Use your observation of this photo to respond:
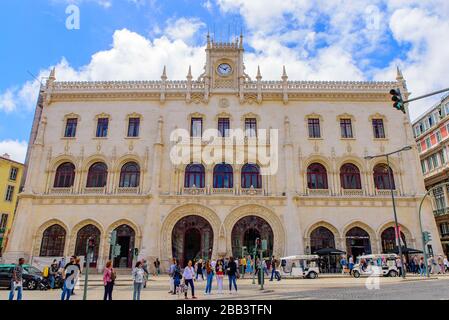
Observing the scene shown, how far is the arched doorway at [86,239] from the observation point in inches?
1181

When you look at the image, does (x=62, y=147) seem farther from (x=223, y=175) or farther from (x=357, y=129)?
(x=357, y=129)

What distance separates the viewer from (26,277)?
61.2 ft

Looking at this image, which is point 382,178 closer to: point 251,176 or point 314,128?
point 314,128

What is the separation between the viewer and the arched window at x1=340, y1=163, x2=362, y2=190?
3181 centimetres

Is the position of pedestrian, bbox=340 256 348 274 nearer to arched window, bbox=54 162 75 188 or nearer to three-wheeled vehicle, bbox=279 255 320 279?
three-wheeled vehicle, bbox=279 255 320 279

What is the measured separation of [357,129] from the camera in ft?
109

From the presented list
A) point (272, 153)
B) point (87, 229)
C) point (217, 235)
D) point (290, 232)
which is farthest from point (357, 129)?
point (87, 229)

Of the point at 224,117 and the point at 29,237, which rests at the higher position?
the point at 224,117

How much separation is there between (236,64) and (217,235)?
18.2 meters

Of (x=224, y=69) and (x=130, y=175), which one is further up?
(x=224, y=69)

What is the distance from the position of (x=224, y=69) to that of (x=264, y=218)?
16.5 metres

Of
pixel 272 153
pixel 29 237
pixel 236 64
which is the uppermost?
pixel 236 64

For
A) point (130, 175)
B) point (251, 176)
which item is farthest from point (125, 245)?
point (251, 176)

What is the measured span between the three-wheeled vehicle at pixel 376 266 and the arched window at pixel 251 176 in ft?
36.0
